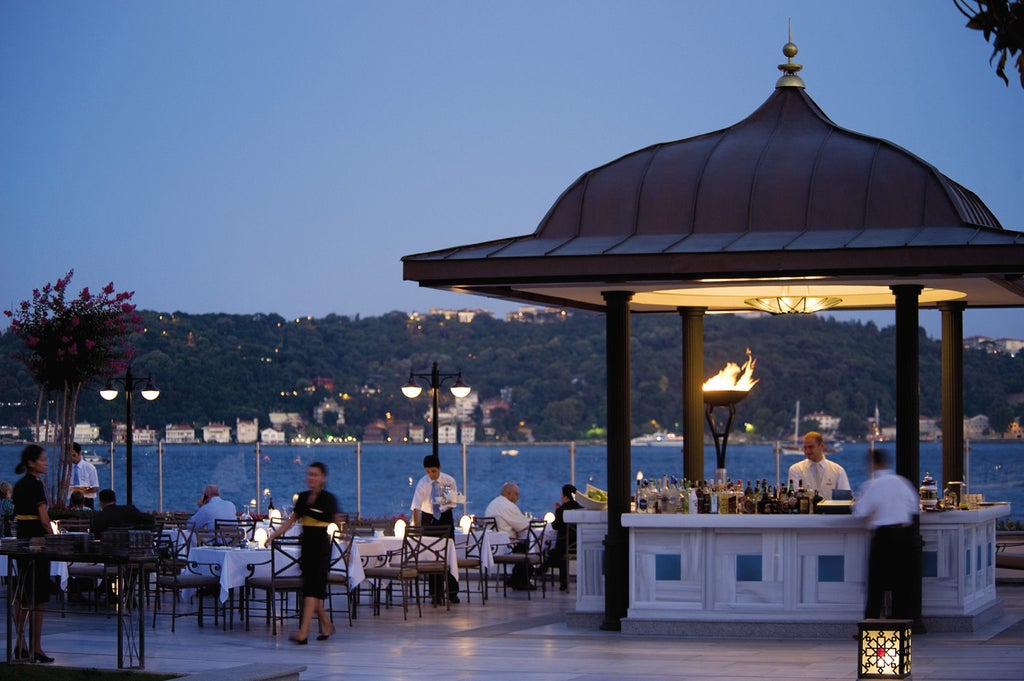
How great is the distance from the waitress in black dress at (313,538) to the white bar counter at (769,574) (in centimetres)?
270

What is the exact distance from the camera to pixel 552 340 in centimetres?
7675

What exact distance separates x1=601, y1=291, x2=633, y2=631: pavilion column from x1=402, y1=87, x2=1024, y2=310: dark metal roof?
0.47m

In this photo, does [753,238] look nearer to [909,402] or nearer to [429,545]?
[909,402]

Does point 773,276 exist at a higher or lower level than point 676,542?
higher

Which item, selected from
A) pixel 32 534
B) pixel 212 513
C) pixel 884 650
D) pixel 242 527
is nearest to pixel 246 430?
pixel 212 513

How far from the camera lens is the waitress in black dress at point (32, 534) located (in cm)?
1208

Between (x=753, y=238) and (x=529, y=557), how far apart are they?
20.0ft

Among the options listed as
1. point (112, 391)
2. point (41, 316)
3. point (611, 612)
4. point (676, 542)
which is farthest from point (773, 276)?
point (112, 391)

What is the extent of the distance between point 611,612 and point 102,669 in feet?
15.4

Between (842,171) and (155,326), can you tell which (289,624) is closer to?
(842,171)

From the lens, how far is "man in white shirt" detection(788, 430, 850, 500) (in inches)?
607

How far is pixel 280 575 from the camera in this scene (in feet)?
50.3

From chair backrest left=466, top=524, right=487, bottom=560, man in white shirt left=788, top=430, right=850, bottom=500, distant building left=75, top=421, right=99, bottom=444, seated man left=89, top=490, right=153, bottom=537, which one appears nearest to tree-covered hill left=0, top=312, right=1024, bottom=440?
distant building left=75, top=421, right=99, bottom=444

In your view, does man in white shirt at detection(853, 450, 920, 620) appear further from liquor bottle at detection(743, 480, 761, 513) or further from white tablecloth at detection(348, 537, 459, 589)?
white tablecloth at detection(348, 537, 459, 589)
